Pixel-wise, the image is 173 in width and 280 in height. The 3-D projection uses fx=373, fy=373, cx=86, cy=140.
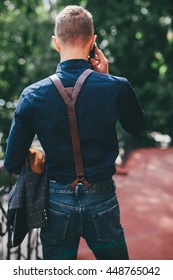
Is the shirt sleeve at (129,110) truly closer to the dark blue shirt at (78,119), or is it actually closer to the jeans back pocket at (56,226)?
the dark blue shirt at (78,119)

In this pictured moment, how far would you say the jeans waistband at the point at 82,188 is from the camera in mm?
1752

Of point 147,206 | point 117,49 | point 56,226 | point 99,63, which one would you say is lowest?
point 147,206

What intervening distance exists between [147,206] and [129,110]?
384cm

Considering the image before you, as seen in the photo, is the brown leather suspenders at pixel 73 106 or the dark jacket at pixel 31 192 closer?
the brown leather suspenders at pixel 73 106

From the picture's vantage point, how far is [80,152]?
1.71 metres

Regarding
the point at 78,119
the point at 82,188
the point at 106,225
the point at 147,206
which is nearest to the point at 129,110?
the point at 78,119

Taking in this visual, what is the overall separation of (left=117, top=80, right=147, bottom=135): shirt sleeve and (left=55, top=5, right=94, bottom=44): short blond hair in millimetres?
305

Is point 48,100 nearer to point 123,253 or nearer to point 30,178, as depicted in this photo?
point 30,178

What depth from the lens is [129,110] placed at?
179 cm

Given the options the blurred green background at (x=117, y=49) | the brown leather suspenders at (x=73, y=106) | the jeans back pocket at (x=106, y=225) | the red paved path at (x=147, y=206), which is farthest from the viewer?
the blurred green background at (x=117, y=49)

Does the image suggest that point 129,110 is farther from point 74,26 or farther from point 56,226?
point 56,226

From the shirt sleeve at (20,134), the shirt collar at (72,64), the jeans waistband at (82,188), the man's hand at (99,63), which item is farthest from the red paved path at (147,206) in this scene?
the shirt collar at (72,64)

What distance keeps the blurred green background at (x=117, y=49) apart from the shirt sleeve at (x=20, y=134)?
6834 millimetres
